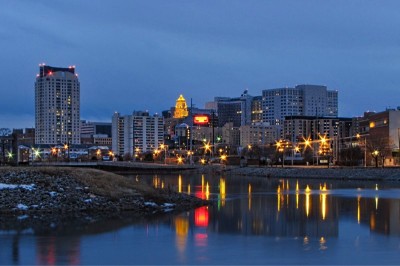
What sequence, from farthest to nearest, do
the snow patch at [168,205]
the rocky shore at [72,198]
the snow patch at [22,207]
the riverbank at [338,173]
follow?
the riverbank at [338,173] → the snow patch at [168,205] → the snow patch at [22,207] → the rocky shore at [72,198]

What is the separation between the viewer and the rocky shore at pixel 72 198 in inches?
1389

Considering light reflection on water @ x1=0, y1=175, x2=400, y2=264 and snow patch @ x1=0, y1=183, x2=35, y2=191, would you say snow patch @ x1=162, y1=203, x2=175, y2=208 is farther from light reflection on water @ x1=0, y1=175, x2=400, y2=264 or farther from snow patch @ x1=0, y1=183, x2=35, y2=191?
snow patch @ x1=0, y1=183, x2=35, y2=191

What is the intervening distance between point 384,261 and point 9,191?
26.9 metres

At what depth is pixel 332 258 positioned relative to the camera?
69.1 feet

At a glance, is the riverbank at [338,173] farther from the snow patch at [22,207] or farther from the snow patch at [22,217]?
the snow patch at [22,217]

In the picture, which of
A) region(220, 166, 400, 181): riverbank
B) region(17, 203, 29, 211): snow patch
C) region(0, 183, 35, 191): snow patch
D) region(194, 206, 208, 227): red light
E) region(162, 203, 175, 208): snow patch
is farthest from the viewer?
region(220, 166, 400, 181): riverbank

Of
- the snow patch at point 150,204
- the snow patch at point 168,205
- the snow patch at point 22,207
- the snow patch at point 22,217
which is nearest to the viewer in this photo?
the snow patch at point 22,217

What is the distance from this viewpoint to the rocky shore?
3528cm

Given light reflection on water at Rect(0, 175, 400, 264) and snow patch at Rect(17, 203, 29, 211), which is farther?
snow patch at Rect(17, 203, 29, 211)

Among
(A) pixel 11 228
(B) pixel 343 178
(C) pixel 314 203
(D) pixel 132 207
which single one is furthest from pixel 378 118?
(A) pixel 11 228

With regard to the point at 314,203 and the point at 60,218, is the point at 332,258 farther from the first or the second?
the point at 314,203

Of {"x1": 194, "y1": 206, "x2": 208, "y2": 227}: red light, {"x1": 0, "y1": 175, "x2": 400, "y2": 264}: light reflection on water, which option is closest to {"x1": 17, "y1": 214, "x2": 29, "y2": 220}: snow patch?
{"x1": 0, "y1": 175, "x2": 400, "y2": 264}: light reflection on water

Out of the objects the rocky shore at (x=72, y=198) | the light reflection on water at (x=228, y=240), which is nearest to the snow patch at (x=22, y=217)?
the rocky shore at (x=72, y=198)

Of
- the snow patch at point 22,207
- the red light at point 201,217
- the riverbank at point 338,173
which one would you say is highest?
the snow patch at point 22,207
